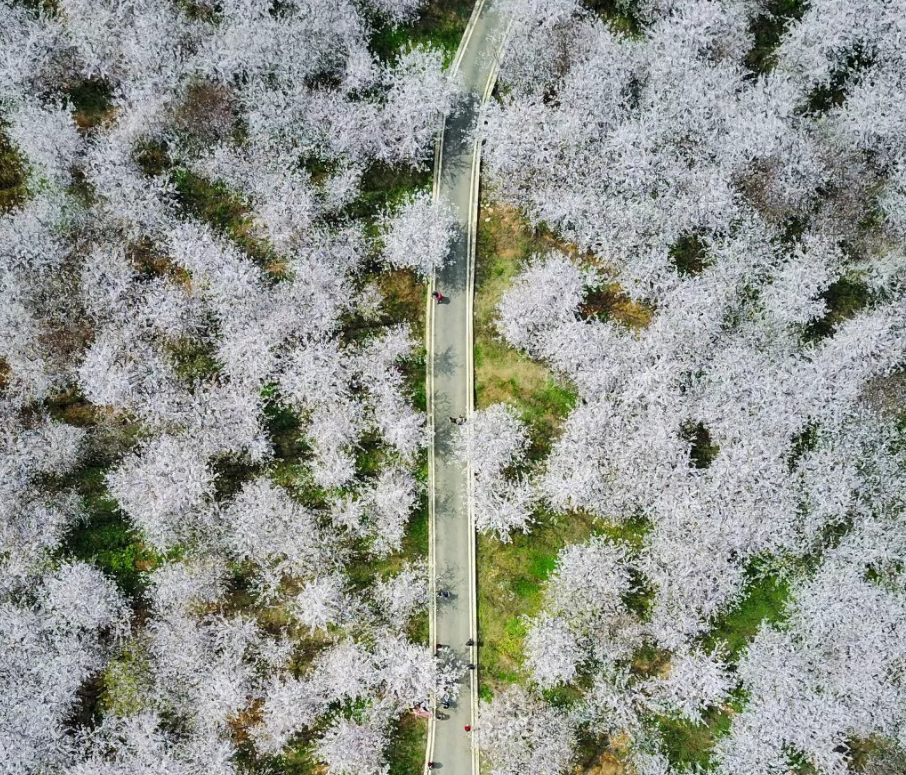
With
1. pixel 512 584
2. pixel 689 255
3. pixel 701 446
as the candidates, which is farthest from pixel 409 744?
pixel 689 255

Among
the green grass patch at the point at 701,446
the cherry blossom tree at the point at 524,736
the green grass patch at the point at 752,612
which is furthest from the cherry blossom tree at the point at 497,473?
the green grass patch at the point at 752,612

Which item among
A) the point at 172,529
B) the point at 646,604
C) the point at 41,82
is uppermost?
the point at 41,82

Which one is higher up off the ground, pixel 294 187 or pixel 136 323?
pixel 294 187

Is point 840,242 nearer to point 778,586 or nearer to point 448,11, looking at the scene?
point 778,586

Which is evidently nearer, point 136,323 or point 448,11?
point 136,323

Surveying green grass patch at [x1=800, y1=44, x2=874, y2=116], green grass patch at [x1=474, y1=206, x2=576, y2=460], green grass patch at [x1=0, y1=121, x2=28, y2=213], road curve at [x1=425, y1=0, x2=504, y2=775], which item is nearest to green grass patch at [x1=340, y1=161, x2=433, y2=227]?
road curve at [x1=425, y1=0, x2=504, y2=775]

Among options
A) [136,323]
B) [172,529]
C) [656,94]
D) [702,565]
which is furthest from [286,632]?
[656,94]

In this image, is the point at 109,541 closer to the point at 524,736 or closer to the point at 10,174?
the point at 10,174
